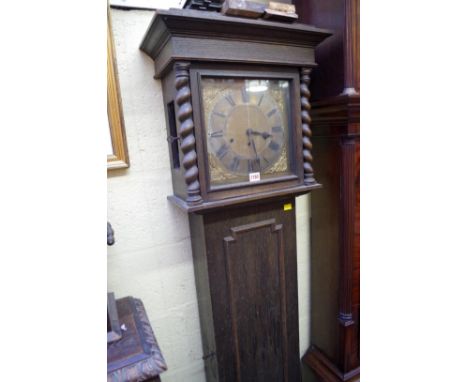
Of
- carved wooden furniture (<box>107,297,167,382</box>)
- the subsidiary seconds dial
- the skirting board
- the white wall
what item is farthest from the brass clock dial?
the skirting board

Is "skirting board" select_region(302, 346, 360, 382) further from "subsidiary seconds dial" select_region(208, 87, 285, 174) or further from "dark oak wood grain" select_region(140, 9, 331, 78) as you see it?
"dark oak wood grain" select_region(140, 9, 331, 78)

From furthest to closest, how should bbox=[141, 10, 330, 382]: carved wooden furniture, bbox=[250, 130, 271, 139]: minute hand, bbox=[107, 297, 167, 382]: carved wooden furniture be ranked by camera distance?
bbox=[250, 130, 271, 139]: minute hand → bbox=[141, 10, 330, 382]: carved wooden furniture → bbox=[107, 297, 167, 382]: carved wooden furniture

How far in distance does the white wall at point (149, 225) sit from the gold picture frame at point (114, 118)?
3cm

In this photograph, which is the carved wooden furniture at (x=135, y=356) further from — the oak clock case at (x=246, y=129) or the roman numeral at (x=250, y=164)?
the roman numeral at (x=250, y=164)

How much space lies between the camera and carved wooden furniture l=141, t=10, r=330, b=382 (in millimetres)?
787

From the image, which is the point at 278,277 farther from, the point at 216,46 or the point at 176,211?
the point at 216,46

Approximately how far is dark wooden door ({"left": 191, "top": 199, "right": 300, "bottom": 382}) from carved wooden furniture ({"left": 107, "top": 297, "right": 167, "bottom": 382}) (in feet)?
0.81

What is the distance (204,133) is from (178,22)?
0.29 metres

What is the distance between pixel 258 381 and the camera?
1078 millimetres

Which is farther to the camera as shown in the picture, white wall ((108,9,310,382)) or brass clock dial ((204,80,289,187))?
white wall ((108,9,310,382))

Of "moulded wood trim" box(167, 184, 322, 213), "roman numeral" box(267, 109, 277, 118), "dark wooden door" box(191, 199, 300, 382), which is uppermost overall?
"roman numeral" box(267, 109, 277, 118)

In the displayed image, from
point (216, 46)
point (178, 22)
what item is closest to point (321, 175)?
point (216, 46)

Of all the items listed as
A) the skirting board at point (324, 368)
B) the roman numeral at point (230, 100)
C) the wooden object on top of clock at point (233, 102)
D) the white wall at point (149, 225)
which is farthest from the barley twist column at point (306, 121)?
the skirting board at point (324, 368)

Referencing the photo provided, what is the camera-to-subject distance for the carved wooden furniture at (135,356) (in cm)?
68
